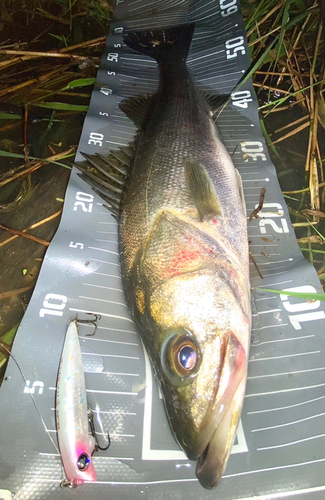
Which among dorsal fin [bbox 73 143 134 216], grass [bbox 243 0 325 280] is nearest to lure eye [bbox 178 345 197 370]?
dorsal fin [bbox 73 143 134 216]

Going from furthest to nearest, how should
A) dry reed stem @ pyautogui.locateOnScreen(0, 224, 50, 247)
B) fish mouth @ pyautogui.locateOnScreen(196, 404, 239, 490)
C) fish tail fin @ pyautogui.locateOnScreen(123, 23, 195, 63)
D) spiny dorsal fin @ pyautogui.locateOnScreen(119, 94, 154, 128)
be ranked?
fish tail fin @ pyautogui.locateOnScreen(123, 23, 195, 63), spiny dorsal fin @ pyautogui.locateOnScreen(119, 94, 154, 128), dry reed stem @ pyautogui.locateOnScreen(0, 224, 50, 247), fish mouth @ pyautogui.locateOnScreen(196, 404, 239, 490)

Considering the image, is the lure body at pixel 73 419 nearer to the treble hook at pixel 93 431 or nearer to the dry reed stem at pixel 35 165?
the treble hook at pixel 93 431

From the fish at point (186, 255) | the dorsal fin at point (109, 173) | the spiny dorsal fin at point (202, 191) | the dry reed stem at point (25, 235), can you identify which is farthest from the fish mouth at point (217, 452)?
the dry reed stem at point (25, 235)

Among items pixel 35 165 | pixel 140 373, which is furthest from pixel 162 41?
pixel 140 373

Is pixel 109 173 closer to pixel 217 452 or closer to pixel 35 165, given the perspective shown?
pixel 35 165

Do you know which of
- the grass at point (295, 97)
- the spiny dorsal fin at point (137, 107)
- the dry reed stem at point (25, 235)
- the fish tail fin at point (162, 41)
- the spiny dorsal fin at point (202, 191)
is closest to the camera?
the spiny dorsal fin at point (202, 191)

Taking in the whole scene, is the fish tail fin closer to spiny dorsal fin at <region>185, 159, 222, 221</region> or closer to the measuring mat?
the measuring mat

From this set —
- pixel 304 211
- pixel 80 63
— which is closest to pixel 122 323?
pixel 304 211
